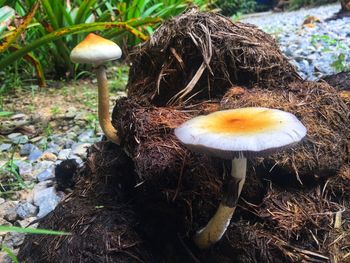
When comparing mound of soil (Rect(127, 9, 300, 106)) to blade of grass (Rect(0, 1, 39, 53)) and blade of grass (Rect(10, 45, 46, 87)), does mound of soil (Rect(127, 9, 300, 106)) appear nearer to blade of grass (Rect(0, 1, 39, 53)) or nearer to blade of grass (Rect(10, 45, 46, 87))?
blade of grass (Rect(0, 1, 39, 53))

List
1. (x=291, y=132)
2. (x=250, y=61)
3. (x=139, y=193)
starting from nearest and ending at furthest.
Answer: (x=291, y=132) → (x=139, y=193) → (x=250, y=61)

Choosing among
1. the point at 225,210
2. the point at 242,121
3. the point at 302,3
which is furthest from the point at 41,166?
the point at 302,3

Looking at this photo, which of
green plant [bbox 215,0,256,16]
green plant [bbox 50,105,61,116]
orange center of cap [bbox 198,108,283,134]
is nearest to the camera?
orange center of cap [bbox 198,108,283,134]

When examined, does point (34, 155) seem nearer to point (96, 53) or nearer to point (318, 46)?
point (96, 53)

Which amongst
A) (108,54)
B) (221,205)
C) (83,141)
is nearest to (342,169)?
(221,205)

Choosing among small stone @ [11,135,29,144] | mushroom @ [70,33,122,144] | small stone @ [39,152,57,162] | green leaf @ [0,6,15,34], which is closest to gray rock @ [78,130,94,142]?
small stone @ [39,152,57,162]

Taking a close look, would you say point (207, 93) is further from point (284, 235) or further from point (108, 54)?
point (284, 235)

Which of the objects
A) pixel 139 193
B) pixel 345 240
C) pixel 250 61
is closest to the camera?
pixel 345 240
